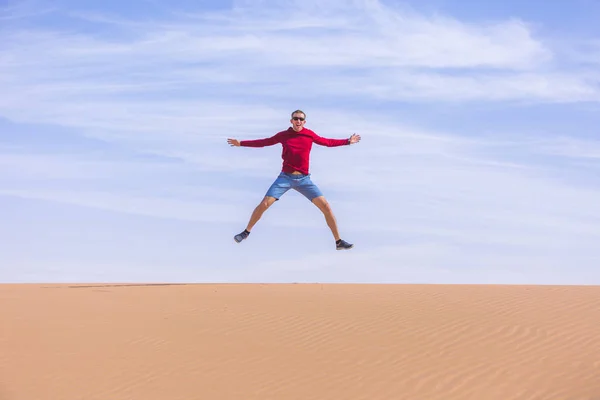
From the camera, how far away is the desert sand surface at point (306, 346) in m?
8.98

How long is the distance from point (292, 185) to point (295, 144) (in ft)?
2.23

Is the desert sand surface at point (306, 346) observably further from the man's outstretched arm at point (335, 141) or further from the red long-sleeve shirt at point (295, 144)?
the man's outstretched arm at point (335, 141)

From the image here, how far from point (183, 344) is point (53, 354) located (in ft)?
5.52

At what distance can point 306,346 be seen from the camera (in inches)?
411

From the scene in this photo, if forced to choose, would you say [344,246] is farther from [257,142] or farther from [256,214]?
[257,142]

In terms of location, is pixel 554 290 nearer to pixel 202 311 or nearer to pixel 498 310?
pixel 498 310

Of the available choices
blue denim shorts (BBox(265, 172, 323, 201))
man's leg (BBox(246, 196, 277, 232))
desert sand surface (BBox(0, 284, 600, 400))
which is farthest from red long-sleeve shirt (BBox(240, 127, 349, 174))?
desert sand surface (BBox(0, 284, 600, 400))

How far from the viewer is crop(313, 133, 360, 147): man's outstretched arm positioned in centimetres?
1322

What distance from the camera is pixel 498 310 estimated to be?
468 inches

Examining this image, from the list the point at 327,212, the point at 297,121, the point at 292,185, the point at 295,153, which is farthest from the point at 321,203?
the point at 297,121

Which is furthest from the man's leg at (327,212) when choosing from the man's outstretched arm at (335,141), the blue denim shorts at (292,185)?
the man's outstretched arm at (335,141)

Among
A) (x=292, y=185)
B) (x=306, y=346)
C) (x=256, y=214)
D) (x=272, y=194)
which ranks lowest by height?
(x=306, y=346)

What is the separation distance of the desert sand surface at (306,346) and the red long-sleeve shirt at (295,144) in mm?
2253

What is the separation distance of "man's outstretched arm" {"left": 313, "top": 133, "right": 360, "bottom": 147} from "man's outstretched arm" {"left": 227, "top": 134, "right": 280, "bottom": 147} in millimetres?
657
